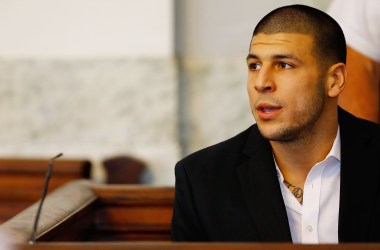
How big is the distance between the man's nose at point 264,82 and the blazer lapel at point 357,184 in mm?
300

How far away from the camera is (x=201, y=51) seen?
3.88 metres

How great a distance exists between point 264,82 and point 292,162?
270 mm

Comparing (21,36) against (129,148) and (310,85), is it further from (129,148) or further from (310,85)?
(310,85)

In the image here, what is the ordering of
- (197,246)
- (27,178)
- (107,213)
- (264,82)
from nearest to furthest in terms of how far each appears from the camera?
(197,246)
(264,82)
(107,213)
(27,178)

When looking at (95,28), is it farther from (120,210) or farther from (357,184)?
(357,184)

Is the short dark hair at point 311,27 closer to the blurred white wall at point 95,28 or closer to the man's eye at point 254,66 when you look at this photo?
the man's eye at point 254,66

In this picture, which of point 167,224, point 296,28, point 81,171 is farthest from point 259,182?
point 81,171

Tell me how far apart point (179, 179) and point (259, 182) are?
0.75 feet

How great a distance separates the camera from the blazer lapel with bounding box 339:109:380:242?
193 cm

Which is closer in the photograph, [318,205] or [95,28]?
[318,205]

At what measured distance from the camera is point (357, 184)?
1965 millimetres

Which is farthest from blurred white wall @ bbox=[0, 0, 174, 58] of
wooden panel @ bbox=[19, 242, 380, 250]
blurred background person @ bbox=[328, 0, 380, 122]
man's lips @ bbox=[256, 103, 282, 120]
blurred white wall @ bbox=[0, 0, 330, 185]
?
wooden panel @ bbox=[19, 242, 380, 250]

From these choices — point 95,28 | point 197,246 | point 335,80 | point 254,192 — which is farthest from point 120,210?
point 95,28

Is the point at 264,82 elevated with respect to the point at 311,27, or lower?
lower
